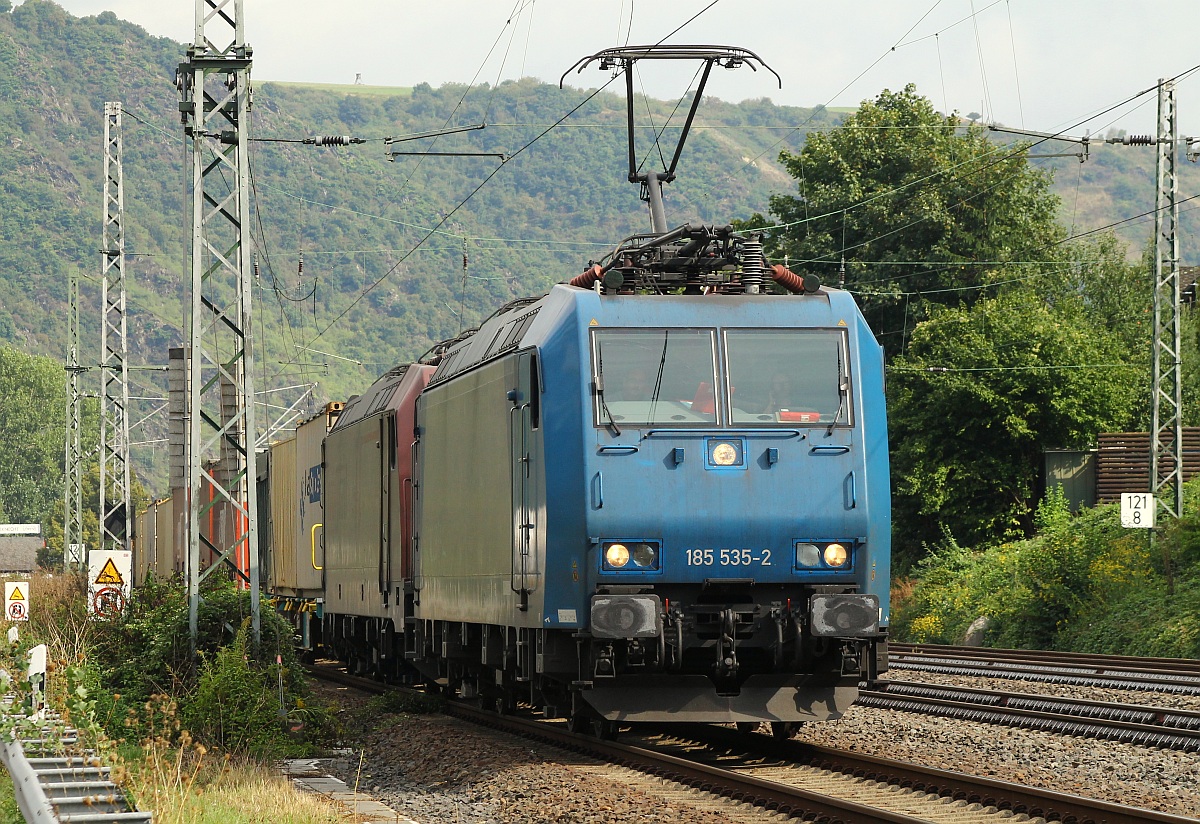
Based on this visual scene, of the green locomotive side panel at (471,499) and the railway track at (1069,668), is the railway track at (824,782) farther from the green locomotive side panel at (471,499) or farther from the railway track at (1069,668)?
the railway track at (1069,668)

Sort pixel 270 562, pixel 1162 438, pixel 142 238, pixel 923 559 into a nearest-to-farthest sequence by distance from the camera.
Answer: pixel 270 562 < pixel 1162 438 < pixel 923 559 < pixel 142 238

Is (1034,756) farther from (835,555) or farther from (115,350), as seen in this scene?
(115,350)

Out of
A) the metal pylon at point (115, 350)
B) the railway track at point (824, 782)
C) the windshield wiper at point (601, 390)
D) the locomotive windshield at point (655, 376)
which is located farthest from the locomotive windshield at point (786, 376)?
the metal pylon at point (115, 350)

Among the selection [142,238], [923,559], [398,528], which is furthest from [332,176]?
[398,528]

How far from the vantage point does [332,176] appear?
187250 mm

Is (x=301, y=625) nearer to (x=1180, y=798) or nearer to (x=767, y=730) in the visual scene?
(x=767, y=730)

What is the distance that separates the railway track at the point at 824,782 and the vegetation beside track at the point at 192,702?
2.59 metres

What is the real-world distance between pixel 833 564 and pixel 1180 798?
9.51 feet

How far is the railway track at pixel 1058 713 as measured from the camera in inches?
522

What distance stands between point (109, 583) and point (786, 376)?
51.1 feet

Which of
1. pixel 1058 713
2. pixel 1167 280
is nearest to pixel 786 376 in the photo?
pixel 1058 713

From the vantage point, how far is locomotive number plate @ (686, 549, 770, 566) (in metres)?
11.7

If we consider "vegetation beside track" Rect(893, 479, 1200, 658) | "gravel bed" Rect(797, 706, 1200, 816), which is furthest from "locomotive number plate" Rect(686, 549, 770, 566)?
"vegetation beside track" Rect(893, 479, 1200, 658)

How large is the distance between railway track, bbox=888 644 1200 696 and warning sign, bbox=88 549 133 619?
962 centimetres
